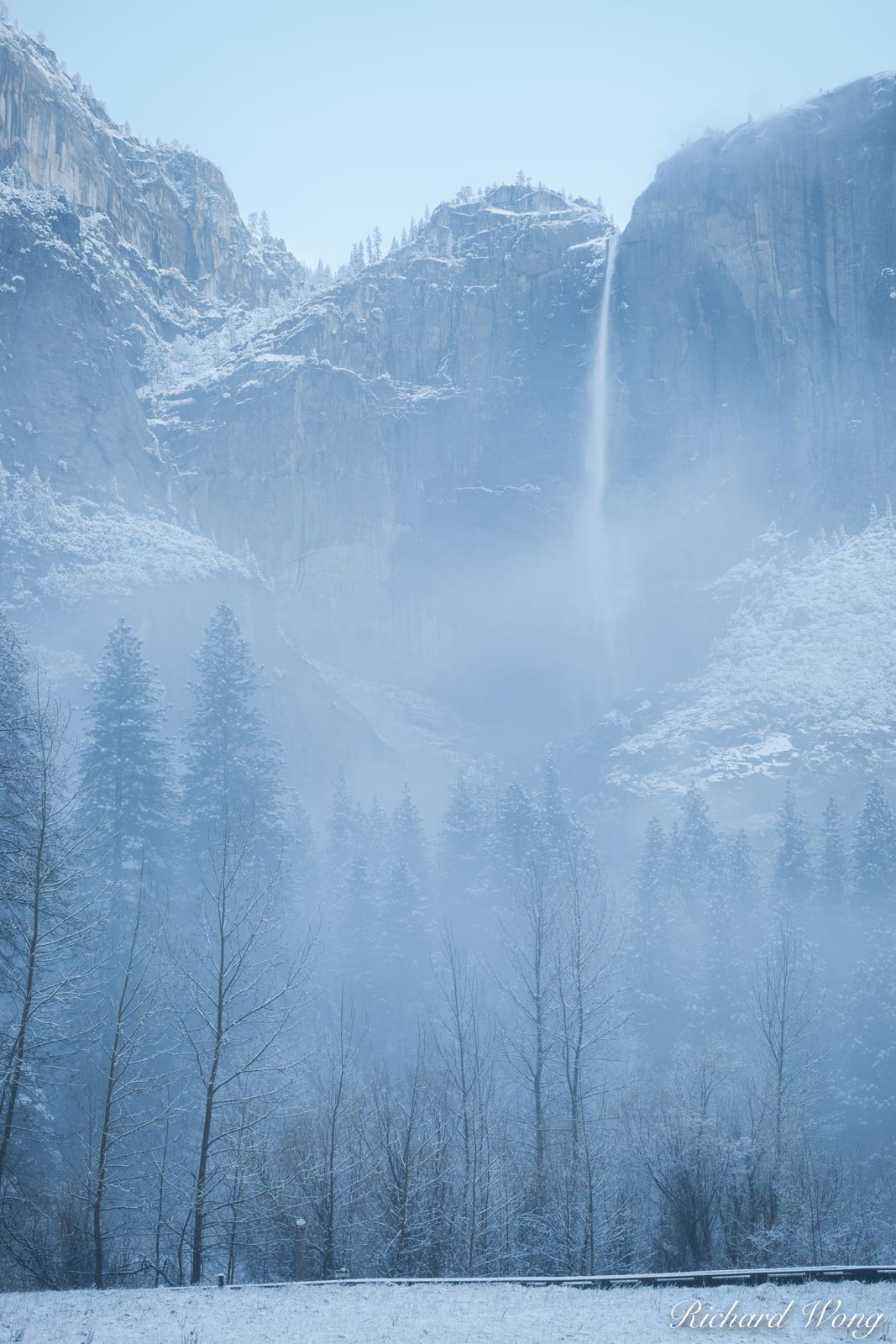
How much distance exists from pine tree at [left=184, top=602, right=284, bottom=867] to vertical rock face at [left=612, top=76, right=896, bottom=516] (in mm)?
111837

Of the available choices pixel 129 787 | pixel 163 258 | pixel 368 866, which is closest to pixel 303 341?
pixel 163 258

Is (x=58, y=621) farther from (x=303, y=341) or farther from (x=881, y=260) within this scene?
(x=881, y=260)

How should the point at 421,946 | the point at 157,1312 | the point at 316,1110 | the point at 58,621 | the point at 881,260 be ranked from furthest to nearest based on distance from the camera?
the point at 881,260 → the point at 58,621 → the point at 421,946 → the point at 316,1110 → the point at 157,1312

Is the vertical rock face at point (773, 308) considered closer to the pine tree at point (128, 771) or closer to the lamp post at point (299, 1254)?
the pine tree at point (128, 771)

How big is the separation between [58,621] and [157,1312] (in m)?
91.0

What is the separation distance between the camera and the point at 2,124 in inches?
5876

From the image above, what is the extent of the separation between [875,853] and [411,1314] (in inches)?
1877

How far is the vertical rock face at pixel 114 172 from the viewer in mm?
154000

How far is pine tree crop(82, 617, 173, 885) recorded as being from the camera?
38.2 m

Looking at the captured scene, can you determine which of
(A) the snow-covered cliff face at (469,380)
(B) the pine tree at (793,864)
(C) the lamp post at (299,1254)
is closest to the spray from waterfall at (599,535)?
(A) the snow-covered cliff face at (469,380)

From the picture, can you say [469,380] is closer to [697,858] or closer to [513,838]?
[513,838]

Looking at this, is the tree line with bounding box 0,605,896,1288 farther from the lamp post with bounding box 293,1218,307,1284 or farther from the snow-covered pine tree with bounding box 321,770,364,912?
the lamp post with bounding box 293,1218,307,1284

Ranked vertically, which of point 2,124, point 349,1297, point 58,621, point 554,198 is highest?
point 554,198

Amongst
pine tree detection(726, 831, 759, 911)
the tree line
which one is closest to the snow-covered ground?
the tree line
